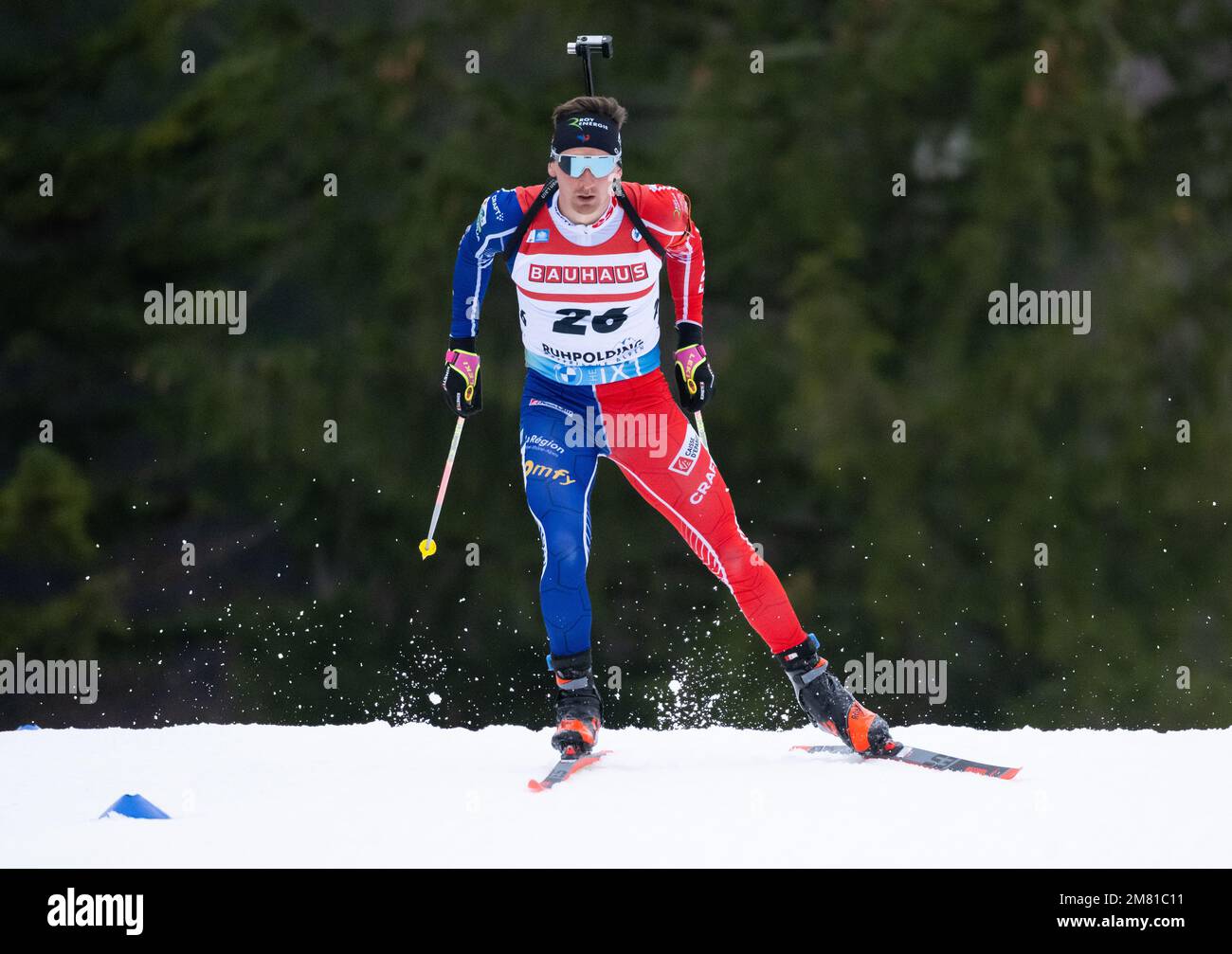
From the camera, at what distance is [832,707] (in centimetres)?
445

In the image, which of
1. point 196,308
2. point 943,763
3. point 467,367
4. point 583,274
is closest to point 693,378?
point 583,274

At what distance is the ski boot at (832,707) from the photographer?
440cm

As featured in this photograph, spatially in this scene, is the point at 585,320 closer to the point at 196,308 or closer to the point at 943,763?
the point at 943,763

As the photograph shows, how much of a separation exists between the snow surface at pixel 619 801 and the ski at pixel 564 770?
4 cm

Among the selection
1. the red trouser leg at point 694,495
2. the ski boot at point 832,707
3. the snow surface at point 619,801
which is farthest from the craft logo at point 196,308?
the ski boot at point 832,707

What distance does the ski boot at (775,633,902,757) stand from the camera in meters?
4.40

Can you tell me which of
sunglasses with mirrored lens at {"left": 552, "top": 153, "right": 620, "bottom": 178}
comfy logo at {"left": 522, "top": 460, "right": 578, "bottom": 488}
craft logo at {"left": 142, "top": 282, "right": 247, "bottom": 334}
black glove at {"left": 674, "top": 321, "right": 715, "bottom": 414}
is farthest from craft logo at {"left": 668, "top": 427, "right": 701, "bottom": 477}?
craft logo at {"left": 142, "top": 282, "right": 247, "bottom": 334}

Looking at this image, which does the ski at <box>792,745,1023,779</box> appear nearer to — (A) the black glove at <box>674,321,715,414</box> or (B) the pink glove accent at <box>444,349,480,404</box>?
(A) the black glove at <box>674,321,715,414</box>

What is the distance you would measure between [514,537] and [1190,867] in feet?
21.3

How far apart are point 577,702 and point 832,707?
0.74m

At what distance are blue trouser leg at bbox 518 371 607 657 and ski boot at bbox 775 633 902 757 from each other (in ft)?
1.98

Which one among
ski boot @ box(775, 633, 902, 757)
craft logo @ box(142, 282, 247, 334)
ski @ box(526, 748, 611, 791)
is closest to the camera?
ski @ box(526, 748, 611, 791)

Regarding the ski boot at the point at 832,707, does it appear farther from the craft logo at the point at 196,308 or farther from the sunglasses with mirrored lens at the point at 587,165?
the craft logo at the point at 196,308

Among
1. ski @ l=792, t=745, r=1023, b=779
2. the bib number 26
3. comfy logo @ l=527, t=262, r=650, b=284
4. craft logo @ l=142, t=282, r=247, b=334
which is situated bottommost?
ski @ l=792, t=745, r=1023, b=779
